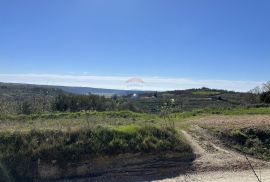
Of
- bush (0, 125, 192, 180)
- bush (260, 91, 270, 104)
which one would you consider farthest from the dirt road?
bush (260, 91, 270, 104)

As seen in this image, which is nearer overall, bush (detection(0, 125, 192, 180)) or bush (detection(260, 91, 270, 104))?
bush (detection(0, 125, 192, 180))

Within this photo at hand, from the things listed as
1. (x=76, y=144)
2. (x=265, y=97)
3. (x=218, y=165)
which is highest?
(x=265, y=97)

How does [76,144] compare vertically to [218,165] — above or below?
above

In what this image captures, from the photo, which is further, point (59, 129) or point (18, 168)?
point (59, 129)

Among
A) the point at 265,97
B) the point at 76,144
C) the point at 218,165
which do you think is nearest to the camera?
the point at 76,144

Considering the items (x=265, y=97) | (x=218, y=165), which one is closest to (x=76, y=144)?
(x=218, y=165)

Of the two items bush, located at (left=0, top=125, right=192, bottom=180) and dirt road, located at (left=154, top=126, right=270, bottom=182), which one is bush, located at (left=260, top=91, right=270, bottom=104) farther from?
bush, located at (left=0, top=125, right=192, bottom=180)

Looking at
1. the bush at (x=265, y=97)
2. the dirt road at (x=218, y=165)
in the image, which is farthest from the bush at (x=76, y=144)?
the bush at (x=265, y=97)

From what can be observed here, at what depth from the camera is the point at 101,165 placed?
597 inches

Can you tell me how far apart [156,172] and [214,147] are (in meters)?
3.62

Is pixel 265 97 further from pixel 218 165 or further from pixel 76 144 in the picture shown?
pixel 76 144

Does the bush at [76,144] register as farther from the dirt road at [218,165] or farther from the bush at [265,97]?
the bush at [265,97]

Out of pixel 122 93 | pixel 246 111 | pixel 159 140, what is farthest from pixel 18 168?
pixel 122 93

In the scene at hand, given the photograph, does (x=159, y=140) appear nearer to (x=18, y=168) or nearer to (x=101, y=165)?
(x=101, y=165)
